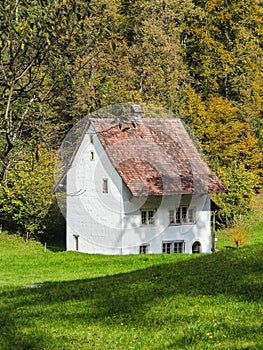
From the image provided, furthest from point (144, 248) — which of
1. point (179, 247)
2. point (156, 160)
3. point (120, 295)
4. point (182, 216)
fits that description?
point (120, 295)

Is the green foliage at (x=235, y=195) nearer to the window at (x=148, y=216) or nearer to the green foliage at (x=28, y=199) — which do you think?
the window at (x=148, y=216)

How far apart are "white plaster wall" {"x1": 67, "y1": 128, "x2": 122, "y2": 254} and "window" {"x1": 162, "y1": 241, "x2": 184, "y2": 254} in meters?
2.43

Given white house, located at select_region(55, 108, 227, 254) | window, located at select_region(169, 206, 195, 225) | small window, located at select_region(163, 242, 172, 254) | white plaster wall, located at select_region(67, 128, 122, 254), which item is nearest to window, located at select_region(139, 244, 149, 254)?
white house, located at select_region(55, 108, 227, 254)

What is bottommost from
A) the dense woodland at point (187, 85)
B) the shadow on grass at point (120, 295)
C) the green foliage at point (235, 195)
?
the shadow on grass at point (120, 295)

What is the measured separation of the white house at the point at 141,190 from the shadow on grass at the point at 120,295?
59.1 feet

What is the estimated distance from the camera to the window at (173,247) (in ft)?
109

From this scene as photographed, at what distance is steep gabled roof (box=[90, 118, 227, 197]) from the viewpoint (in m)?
32.1

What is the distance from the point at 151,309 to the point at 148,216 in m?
23.1

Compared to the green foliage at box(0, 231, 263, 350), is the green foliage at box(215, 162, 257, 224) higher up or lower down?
higher up

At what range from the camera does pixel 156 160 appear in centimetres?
3319

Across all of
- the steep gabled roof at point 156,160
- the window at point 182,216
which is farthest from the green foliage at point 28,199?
the window at point 182,216

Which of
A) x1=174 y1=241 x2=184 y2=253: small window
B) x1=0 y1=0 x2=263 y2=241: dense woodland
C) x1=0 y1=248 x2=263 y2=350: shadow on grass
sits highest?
x1=0 y1=0 x2=263 y2=241: dense woodland

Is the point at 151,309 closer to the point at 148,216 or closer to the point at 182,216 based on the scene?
the point at 148,216

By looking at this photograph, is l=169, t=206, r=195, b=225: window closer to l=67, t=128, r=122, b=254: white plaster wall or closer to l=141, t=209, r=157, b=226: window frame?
l=141, t=209, r=157, b=226: window frame
